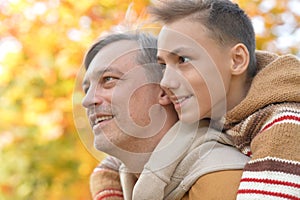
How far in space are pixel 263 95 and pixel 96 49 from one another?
0.49 m

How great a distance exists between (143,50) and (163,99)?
15cm

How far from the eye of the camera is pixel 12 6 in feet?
12.8

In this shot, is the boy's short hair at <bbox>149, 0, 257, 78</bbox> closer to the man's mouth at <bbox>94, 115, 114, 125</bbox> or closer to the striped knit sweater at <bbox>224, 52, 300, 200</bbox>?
the striped knit sweater at <bbox>224, 52, 300, 200</bbox>

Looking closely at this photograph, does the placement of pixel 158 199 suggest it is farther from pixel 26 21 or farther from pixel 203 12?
pixel 26 21

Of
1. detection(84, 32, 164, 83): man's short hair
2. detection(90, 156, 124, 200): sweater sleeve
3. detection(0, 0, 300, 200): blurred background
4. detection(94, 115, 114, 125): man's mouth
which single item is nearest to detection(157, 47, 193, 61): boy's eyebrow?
detection(84, 32, 164, 83): man's short hair

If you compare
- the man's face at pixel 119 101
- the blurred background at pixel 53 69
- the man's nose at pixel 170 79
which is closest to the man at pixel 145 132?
the man's face at pixel 119 101

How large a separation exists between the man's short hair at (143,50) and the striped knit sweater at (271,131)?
248 mm

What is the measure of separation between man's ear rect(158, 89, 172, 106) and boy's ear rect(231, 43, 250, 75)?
0.65 ft

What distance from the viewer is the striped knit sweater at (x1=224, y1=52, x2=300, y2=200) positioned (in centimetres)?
127

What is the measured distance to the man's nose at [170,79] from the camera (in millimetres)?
1432

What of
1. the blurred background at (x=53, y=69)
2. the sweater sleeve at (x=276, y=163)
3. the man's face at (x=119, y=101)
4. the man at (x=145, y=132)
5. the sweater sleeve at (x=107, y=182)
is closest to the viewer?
the sweater sleeve at (x=276, y=163)

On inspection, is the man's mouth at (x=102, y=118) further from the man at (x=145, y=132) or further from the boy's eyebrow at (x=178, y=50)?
the boy's eyebrow at (x=178, y=50)

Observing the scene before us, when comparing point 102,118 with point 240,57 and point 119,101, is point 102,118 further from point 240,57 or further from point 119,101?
point 240,57

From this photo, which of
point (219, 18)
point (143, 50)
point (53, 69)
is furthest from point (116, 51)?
point (53, 69)
